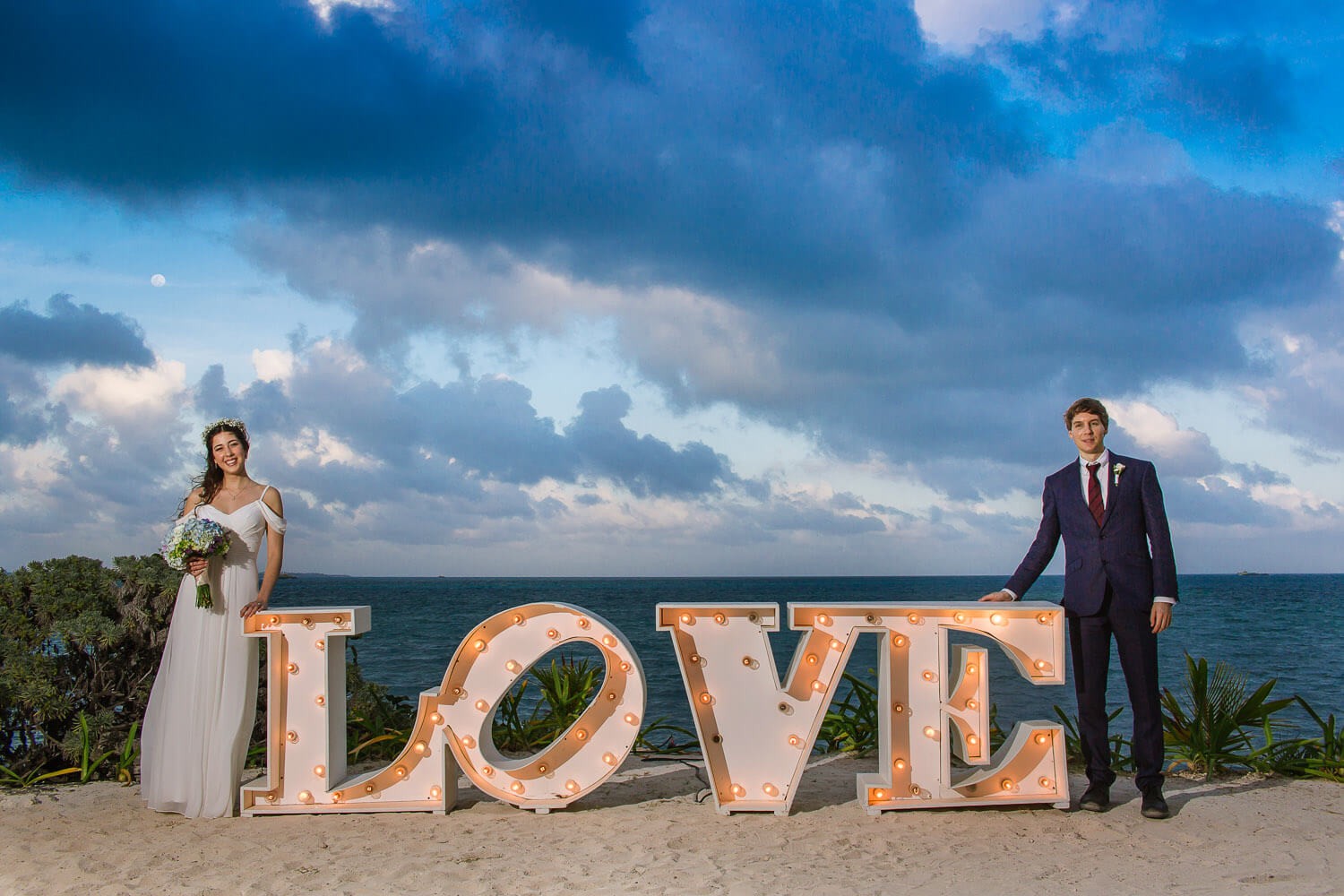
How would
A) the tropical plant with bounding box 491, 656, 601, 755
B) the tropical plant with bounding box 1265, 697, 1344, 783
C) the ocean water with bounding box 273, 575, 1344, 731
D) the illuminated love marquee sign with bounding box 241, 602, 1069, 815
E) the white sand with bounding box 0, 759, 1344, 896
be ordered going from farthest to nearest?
the ocean water with bounding box 273, 575, 1344, 731
the tropical plant with bounding box 491, 656, 601, 755
the tropical plant with bounding box 1265, 697, 1344, 783
the illuminated love marquee sign with bounding box 241, 602, 1069, 815
the white sand with bounding box 0, 759, 1344, 896

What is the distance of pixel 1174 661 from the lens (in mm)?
26672

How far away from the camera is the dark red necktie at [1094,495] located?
5.49 meters

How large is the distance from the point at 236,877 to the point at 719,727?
269cm

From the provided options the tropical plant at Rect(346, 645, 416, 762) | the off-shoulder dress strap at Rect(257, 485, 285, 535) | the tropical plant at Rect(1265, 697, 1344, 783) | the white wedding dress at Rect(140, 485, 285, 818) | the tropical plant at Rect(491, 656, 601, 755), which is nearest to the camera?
the white wedding dress at Rect(140, 485, 285, 818)

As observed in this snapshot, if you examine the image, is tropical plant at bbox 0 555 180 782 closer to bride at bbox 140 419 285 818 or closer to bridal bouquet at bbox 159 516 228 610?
bride at bbox 140 419 285 818

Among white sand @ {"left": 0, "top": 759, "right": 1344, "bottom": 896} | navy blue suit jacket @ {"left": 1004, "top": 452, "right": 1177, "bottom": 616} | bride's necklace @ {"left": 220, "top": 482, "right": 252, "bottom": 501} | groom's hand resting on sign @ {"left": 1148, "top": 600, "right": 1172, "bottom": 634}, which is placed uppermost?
bride's necklace @ {"left": 220, "top": 482, "right": 252, "bottom": 501}

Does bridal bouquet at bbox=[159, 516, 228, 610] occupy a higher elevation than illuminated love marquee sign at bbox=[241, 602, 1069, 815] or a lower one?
higher

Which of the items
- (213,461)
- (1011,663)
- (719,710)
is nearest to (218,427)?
(213,461)

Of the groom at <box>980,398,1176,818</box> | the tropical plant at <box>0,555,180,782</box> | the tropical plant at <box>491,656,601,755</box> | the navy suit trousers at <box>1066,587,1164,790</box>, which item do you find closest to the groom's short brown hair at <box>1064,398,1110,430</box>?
the groom at <box>980,398,1176,818</box>

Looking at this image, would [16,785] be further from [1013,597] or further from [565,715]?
[1013,597]

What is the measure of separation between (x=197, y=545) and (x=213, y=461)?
0.67 metres

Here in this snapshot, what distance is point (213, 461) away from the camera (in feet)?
19.4

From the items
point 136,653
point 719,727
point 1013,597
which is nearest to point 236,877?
point 719,727

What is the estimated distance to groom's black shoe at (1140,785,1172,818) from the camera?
5.34 metres
